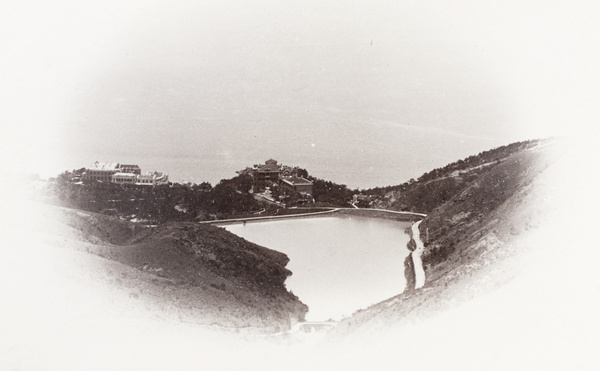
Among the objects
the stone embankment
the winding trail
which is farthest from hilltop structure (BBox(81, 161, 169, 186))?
the winding trail

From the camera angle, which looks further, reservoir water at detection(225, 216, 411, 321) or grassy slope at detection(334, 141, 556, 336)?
reservoir water at detection(225, 216, 411, 321)

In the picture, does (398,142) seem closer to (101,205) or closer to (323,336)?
(323,336)

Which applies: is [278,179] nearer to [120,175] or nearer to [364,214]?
[364,214]

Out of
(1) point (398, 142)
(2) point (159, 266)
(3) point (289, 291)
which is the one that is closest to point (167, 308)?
(2) point (159, 266)

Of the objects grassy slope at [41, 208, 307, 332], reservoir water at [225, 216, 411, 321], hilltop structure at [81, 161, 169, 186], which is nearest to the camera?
grassy slope at [41, 208, 307, 332]

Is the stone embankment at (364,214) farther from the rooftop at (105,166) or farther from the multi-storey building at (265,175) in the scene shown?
the rooftop at (105,166)

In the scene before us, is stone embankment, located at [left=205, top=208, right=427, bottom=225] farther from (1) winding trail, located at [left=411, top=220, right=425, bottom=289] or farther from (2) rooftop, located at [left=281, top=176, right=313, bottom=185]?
(2) rooftop, located at [left=281, top=176, right=313, bottom=185]

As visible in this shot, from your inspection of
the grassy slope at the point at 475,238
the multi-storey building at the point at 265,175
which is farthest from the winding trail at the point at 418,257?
the multi-storey building at the point at 265,175
